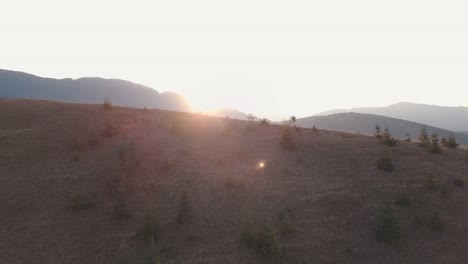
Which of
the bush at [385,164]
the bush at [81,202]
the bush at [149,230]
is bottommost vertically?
the bush at [149,230]

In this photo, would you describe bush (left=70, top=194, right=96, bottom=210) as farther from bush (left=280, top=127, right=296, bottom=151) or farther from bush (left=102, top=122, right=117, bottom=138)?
bush (left=280, top=127, right=296, bottom=151)

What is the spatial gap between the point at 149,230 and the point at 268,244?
15.9 ft

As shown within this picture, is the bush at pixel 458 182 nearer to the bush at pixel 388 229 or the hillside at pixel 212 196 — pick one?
the hillside at pixel 212 196

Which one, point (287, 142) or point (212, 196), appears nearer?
point (212, 196)

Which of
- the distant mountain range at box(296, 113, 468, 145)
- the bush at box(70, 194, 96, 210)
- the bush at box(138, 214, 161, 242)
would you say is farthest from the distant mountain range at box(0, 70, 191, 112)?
the bush at box(138, 214, 161, 242)

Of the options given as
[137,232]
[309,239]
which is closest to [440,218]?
[309,239]

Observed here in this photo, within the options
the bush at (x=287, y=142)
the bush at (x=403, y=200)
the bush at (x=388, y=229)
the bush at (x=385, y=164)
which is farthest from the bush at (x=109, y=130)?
the bush at (x=403, y=200)

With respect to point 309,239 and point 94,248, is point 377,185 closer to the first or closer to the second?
point 309,239

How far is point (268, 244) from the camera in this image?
581 inches

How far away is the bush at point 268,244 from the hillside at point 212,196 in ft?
0.28

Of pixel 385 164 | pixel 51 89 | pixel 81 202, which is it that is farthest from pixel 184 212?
pixel 51 89

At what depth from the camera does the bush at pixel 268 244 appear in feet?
47.8

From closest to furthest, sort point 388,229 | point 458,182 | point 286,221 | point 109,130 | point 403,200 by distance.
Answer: point 388,229 < point 286,221 < point 403,200 < point 458,182 < point 109,130

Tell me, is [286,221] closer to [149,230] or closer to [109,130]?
[149,230]
